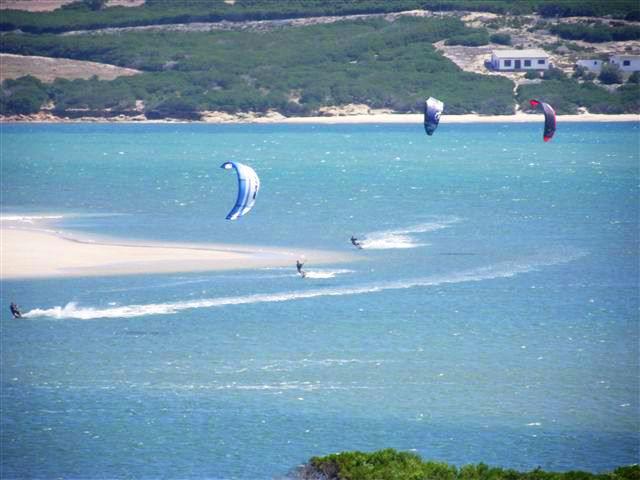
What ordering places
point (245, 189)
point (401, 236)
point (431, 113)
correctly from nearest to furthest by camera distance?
1. point (245, 189)
2. point (431, 113)
3. point (401, 236)

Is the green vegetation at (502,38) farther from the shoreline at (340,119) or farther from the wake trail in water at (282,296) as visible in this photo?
the wake trail in water at (282,296)

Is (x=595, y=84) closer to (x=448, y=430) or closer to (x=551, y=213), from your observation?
(x=551, y=213)

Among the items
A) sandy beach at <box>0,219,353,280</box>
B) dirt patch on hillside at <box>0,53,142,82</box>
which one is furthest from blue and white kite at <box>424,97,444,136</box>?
dirt patch on hillside at <box>0,53,142,82</box>

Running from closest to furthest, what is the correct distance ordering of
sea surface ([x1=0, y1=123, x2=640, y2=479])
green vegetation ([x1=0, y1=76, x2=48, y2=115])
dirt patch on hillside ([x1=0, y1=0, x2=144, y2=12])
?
sea surface ([x1=0, y1=123, x2=640, y2=479]) < green vegetation ([x1=0, y1=76, x2=48, y2=115]) < dirt patch on hillside ([x1=0, y1=0, x2=144, y2=12])

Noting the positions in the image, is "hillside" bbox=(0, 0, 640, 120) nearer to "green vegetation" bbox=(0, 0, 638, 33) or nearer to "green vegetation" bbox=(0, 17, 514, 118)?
"green vegetation" bbox=(0, 17, 514, 118)

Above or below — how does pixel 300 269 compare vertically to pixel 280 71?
below

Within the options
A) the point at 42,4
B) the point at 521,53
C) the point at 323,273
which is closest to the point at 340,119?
the point at 521,53

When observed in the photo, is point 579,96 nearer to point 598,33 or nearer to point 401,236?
point 598,33
